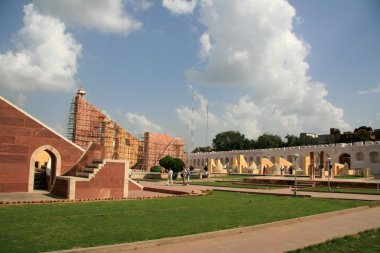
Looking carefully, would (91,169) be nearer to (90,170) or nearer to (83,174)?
(90,170)

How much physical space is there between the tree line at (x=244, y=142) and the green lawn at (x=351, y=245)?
7746 centimetres

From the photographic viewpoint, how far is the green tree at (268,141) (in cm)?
8362

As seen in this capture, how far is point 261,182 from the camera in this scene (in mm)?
24234

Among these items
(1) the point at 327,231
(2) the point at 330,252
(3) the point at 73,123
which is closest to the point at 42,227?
(2) the point at 330,252

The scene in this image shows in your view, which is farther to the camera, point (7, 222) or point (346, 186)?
point (346, 186)

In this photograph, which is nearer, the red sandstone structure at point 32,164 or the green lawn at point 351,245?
the green lawn at point 351,245

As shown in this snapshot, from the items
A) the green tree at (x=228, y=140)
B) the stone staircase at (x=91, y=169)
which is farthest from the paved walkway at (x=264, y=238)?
the green tree at (x=228, y=140)

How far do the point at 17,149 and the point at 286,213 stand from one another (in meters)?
9.71

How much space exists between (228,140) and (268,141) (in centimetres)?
1552

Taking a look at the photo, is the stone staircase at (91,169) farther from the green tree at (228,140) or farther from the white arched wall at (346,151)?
the green tree at (228,140)

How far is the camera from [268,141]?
276 feet

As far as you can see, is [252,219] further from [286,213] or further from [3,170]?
[3,170]

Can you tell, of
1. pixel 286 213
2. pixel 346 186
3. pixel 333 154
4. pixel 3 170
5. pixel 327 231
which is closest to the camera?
pixel 327 231

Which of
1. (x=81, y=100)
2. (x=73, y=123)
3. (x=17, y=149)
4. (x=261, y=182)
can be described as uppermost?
(x=81, y=100)
